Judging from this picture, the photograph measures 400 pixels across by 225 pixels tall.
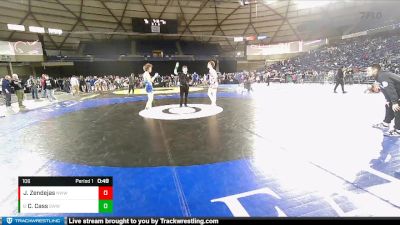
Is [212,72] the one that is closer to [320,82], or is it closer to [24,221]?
[24,221]

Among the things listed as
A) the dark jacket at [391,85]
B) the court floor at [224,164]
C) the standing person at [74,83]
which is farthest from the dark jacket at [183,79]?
the standing person at [74,83]

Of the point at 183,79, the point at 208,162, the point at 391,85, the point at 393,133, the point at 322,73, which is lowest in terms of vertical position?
the point at 208,162

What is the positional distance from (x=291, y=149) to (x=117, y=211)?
7.65 feet

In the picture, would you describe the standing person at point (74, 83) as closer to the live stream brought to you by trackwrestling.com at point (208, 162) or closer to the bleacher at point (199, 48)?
the live stream brought to you by trackwrestling.com at point (208, 162)

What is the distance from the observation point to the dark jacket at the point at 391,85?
11.5 feet

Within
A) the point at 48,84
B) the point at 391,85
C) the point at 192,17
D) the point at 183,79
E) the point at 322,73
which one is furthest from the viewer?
the point at 322,73

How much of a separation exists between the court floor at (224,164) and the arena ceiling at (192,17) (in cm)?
248

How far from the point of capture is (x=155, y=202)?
5.97 feet

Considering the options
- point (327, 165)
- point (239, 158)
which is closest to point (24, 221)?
point (239, 158)
